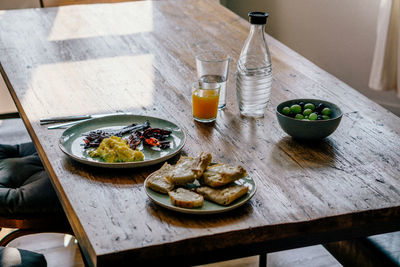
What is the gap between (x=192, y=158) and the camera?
1360 millimetres

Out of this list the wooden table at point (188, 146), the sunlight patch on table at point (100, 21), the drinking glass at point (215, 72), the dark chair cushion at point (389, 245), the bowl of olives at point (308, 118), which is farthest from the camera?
the sunlight patch on table at point (100, 21)

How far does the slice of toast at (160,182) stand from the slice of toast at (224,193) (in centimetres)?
7

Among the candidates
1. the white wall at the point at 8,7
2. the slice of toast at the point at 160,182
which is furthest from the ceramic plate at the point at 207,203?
the white wall at the point at 8,7

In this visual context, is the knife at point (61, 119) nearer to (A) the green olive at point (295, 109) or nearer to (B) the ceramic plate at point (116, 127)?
(B) the ceramic plate at point (116, 127)

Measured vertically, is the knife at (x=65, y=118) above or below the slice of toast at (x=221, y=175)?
below

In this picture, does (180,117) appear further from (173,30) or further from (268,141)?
Result: (173,30)

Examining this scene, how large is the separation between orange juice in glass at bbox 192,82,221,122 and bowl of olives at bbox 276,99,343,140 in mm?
190

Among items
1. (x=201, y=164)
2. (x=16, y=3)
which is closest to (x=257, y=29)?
(x=201, y=164)

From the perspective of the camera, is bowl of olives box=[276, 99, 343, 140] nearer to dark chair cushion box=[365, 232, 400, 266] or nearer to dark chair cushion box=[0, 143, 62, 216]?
dark chair cushion box=[365, 232, 400, 266]

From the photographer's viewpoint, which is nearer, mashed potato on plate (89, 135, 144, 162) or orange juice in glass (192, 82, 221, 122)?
mashed potato on plate (89, 135, 144, 162)

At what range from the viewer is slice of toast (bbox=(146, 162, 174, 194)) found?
1.24 meters

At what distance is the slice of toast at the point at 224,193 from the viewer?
3.90ft

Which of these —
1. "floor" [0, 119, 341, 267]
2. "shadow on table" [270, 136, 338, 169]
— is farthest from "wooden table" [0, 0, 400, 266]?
"floor" [0, 119, 341, 267]

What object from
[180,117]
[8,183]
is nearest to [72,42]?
[8,183]
